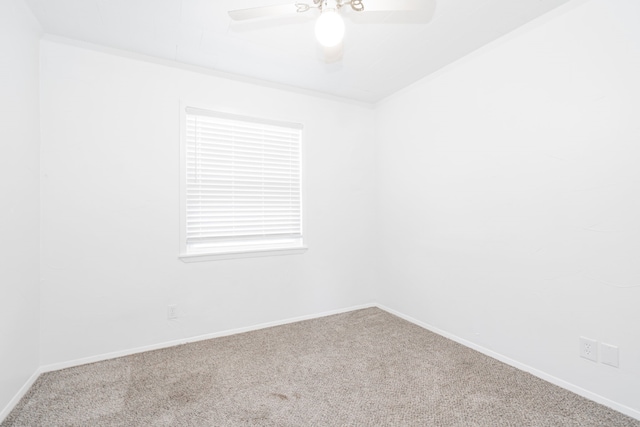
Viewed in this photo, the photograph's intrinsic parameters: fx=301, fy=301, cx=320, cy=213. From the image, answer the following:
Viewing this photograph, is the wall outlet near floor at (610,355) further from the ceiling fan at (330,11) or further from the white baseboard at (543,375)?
the ceiling fan at (330,11)

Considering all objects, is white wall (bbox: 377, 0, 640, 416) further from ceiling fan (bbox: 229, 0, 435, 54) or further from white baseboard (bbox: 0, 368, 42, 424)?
white baseboard (bbox: 0, 368, 42, 424)

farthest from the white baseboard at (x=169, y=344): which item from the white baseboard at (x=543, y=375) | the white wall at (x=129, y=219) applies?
the white baseboard at (x=543, y=375)

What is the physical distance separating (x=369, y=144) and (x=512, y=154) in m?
1.66

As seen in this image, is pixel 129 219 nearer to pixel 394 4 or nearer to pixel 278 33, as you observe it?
pixel 278 33

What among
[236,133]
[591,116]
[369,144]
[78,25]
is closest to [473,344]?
[591,116]

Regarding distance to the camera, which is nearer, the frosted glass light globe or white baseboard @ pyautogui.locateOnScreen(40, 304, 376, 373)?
the frosted glass light globe

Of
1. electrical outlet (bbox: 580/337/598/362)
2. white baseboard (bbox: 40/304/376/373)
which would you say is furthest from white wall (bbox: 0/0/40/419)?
electrical outlet (bbox: 580/337/598/362)

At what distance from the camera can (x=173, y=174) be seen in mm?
2600

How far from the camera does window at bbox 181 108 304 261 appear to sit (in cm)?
272

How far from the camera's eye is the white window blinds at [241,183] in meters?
2.73

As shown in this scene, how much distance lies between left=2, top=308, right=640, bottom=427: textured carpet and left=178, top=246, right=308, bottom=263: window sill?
737 mm

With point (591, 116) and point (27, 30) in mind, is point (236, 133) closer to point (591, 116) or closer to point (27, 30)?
point (27, 30)

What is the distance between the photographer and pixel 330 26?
1.46 meters

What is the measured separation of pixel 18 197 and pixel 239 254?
1.57 metres
